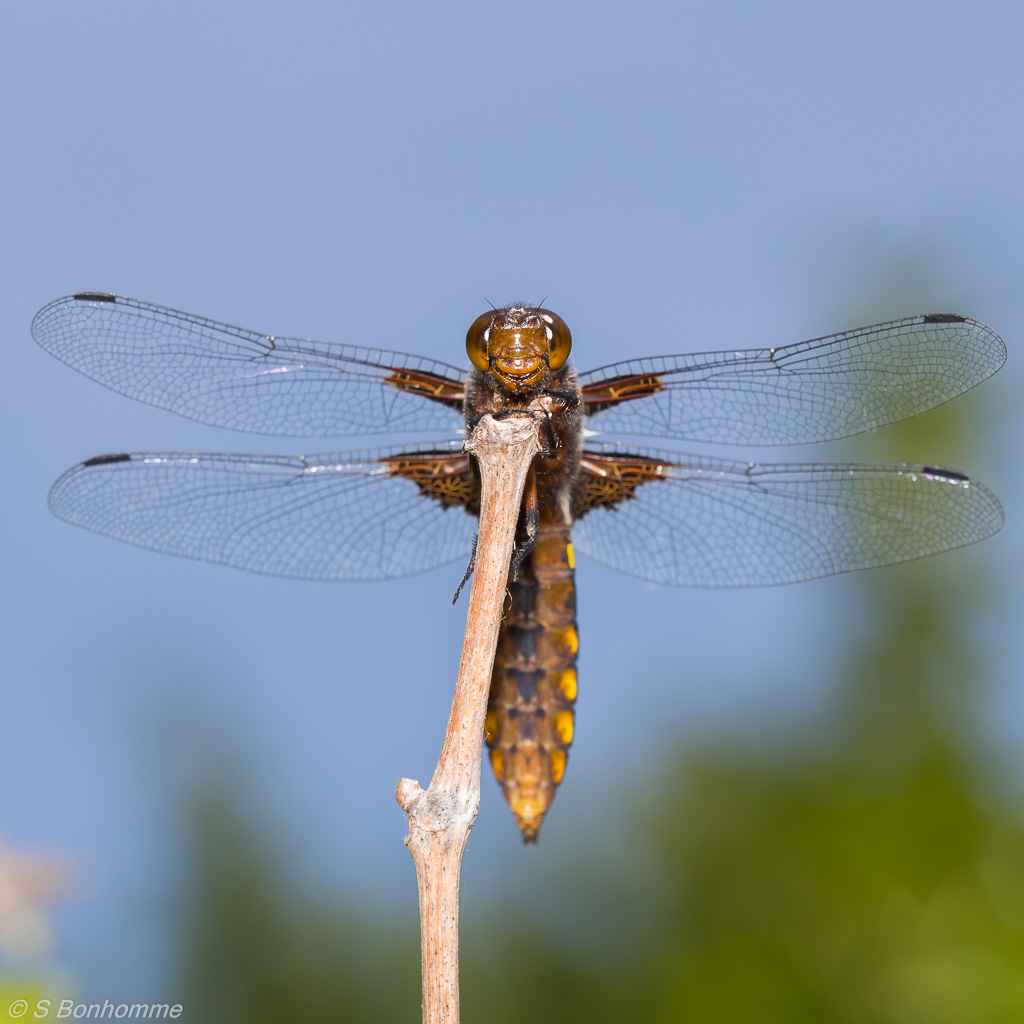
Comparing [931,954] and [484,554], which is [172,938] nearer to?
[931,954]

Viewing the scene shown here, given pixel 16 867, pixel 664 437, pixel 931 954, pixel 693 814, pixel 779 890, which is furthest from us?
pixel 693 814

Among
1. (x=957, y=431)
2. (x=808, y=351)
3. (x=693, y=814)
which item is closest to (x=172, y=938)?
(x=693, y=814)

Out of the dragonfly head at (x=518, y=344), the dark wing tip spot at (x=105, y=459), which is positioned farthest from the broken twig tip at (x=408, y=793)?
the dark wing tip spot at (x=105, y=459)

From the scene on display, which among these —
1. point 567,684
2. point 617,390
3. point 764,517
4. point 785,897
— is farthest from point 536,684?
point 785,897

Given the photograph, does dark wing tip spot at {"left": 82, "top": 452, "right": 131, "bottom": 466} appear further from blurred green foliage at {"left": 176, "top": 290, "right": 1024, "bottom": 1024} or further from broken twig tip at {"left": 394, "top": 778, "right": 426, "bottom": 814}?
blurred green foliage at {"left": 176, "top": 290, "right": 1024, "bottom": 1024}

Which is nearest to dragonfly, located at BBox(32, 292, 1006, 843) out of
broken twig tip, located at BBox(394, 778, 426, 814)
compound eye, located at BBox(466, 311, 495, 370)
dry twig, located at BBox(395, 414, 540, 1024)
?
compound eye, located at BBox(466, 311, 495, 370)

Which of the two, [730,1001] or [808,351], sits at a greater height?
[808,351]

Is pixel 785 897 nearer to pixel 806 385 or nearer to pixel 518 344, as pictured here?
pixel 806 385
